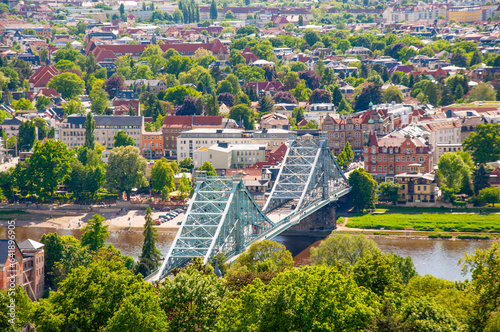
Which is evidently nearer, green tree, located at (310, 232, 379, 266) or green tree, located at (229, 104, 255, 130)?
green tree, located at (310, 232, 379, 266)

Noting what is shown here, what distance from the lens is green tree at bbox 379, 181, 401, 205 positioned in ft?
302

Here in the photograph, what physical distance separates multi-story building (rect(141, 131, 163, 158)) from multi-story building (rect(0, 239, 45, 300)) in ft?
167

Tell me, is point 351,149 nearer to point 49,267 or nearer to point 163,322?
point 49,267

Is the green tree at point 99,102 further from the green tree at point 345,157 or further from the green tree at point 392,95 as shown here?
the green tree at point 345,157

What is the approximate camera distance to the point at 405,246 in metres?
79.8

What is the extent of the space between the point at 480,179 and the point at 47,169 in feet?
140

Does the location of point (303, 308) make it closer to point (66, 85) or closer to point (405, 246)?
point (405, 246)

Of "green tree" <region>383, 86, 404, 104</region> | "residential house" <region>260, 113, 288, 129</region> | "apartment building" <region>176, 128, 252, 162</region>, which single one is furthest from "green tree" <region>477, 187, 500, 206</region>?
"green tree" <region>383, 86, 404, 104</region>

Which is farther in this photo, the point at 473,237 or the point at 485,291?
the point at 473,237

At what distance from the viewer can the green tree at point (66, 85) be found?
152000 millimetres

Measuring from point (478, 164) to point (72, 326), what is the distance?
6670cm

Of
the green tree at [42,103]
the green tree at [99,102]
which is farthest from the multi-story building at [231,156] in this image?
the green tree at [42,103]

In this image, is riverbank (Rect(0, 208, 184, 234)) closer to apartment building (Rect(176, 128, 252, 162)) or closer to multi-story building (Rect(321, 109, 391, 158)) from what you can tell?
apartment building (Rect(176, 128, 252, 162))

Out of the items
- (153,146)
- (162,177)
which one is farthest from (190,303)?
(153,146)
